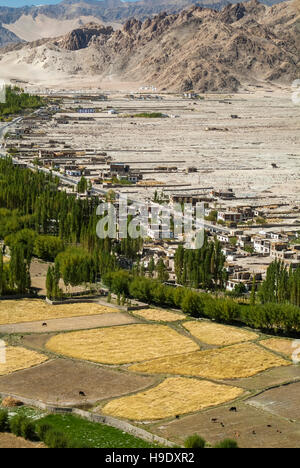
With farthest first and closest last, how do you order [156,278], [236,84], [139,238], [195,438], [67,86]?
[67,86]
[236,84]
[139,238]
[156,278]
[195,438]

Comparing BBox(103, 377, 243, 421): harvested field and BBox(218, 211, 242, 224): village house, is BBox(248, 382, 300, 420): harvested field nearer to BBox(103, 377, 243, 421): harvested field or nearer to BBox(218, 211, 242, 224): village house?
BBox(103, 377, 243, 421): harvested field

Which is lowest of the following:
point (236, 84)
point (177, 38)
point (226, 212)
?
point (226, 212)

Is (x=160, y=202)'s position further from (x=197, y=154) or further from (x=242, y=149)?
(x=242, y=149)

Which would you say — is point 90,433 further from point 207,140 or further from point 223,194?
point 207,140

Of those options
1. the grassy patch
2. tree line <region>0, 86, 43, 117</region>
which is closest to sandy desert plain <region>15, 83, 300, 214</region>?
tree line <region>0, 86, 43, 117</region>

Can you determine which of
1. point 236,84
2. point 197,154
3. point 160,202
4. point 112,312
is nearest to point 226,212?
point 160,202

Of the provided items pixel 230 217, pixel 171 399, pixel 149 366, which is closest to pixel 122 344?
pixel 149 366

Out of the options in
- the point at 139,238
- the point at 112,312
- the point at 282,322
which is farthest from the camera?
the point at 139,238
